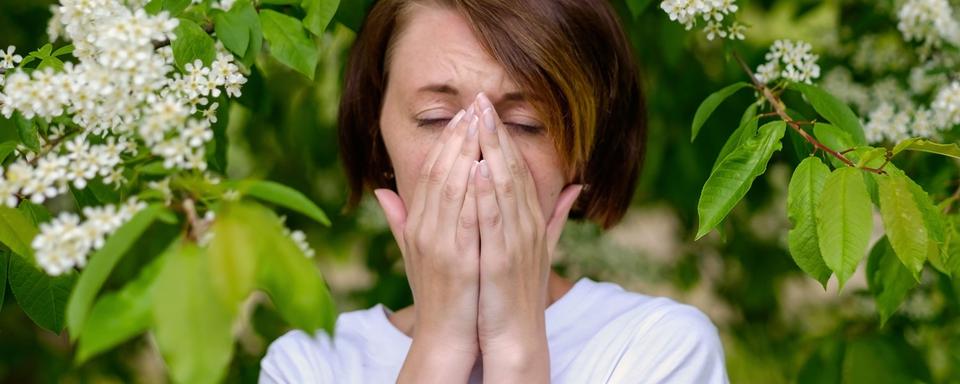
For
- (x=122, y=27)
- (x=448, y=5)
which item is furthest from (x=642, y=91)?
(x=122, y=27)

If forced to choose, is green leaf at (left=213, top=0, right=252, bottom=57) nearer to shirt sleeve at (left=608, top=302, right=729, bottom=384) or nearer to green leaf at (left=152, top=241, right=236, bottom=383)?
green leaf at (left=152, top=241, right=236, bottom=383)

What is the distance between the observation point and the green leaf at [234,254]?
101 cm

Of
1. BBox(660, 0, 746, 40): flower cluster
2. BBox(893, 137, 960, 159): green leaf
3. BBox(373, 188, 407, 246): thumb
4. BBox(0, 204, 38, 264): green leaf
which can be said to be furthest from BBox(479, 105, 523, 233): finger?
BBox(0, 204, 38, 264): green leaf

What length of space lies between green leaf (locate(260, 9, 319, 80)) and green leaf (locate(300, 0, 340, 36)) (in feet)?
0.11

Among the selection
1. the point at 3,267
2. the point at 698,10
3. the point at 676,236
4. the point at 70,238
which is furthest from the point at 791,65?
the point at 676,236

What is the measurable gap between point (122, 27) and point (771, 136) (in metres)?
1.04

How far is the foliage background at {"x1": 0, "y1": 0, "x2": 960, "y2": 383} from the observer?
2.71m

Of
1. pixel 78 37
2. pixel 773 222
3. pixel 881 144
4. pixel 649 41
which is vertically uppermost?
pixel 78 37

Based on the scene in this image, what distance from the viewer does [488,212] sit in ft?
5.75

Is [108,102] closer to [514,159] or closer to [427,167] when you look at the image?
[427,167]

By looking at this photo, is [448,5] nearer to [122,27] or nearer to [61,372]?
[122,27]

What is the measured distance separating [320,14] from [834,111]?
99cm

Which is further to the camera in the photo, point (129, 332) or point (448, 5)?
point (448, 5)

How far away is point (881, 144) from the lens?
2477 millimetres
